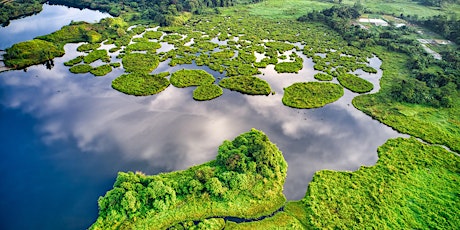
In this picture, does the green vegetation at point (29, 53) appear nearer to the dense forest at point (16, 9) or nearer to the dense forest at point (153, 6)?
the dense forest at point (16, 9)

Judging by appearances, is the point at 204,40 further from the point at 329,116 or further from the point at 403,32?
the point at 403,32

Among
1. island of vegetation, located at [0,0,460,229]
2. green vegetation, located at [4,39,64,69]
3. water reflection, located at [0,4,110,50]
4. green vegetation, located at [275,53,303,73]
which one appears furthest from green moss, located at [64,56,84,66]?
green vegetation, located at [275,53,303,73]

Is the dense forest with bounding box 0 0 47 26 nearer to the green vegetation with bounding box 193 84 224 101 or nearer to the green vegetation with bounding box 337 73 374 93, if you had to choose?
the green vegetation with bounding box 193 84 224 101

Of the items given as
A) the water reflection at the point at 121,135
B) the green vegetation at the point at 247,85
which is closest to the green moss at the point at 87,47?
the water reflection at the point at 121,135

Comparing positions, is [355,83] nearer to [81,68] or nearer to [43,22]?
[81,68]

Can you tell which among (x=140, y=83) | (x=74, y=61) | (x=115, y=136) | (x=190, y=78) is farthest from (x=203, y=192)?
(x=74, y=61)
